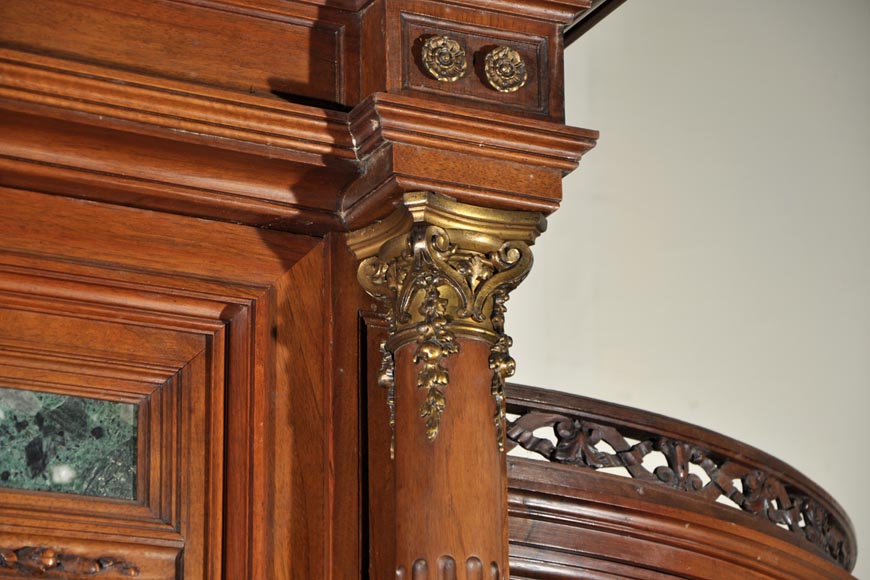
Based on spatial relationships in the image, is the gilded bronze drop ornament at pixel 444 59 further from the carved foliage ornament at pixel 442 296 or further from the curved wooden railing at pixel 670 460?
Answer: the curved wooden railing at pixel 670 460

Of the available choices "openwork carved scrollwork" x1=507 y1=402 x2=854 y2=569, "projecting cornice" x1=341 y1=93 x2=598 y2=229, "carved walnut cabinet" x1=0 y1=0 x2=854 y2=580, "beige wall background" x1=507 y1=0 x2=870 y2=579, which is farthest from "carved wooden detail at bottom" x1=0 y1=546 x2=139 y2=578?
"beige wall background" x1=507 y1=0 x2=870 y2=579

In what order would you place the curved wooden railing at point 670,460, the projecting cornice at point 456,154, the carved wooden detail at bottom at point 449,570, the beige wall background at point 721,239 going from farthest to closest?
the beige wall background at point 721,239 < the curved wooden railing at point 670,460 < the projecting cornice at point 456,154 < the carved wooden detail at bottom at point 449,570

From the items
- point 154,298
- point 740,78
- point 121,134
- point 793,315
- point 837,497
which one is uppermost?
point 740,78

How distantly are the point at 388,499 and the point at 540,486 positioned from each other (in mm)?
656

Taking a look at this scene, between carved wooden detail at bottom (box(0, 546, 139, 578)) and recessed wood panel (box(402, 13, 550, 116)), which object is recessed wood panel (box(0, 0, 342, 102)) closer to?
recessed wood panel (box(402, 13, 550, 116))

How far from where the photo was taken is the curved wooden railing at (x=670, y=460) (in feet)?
8.67

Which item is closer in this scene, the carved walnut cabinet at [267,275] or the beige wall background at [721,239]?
the carved walnut cabinet at [267,275]

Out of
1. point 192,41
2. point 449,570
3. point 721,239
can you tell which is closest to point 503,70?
point 192,41

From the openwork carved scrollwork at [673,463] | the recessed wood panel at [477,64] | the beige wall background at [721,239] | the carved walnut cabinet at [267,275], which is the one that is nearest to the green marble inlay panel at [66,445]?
the carved walnut cabinet at [267,275]

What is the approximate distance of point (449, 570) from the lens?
72.1 inches

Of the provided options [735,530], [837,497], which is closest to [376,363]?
[735,530]

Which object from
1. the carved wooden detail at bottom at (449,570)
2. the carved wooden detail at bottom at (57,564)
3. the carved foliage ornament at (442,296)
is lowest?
the carved wooden detail at bottom at (449,570)

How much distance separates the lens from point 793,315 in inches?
201

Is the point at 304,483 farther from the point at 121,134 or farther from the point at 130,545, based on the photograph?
the point at 121,134
